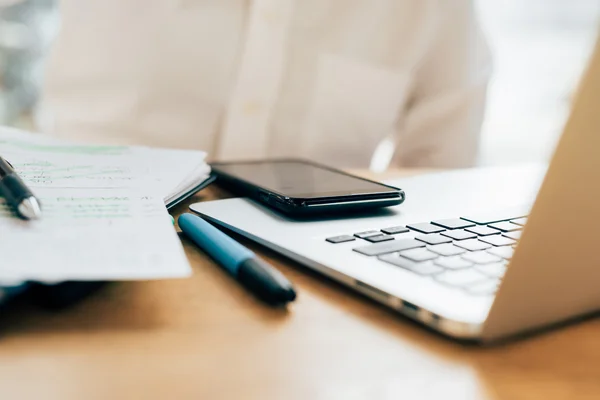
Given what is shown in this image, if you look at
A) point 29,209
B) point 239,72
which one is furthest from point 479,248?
point 239,72

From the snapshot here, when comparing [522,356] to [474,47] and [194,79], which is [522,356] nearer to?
[194,79]

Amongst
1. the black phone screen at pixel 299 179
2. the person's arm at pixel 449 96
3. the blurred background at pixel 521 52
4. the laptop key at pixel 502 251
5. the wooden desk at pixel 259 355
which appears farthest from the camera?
the blurred background at pixel 521 52

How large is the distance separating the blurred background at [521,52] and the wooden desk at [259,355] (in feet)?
4.00

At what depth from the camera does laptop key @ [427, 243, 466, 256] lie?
1.05 ft

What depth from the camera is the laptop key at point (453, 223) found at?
14.8 inches

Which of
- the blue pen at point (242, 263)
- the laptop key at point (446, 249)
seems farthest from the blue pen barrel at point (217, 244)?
the laptop key at point (446, 249)

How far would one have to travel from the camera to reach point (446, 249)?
326mm

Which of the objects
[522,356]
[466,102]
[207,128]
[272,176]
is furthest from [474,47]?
[522,356]

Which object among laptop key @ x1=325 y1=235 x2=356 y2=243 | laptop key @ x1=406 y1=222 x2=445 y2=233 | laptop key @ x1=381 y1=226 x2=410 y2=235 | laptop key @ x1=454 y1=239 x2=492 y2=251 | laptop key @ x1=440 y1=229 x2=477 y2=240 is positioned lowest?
laptop key @ x1=325 y1=235 x2=356 y2=243

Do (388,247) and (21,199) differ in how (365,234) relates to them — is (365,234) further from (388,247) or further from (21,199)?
(21,199)

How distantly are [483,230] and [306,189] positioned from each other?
134mm

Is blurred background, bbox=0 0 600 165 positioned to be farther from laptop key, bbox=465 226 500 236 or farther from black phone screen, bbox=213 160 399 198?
laptop key, bbox=465 226 500 236

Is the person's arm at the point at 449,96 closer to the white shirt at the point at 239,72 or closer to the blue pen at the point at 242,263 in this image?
the white shirt at the point at 239,72

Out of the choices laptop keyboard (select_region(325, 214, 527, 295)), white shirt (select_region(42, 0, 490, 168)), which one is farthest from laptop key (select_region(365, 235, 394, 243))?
white shirt (select_region(42, 0, 490, 168))
